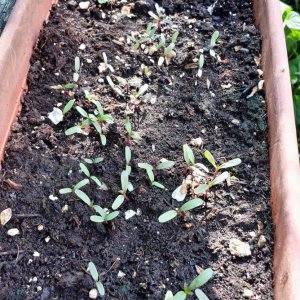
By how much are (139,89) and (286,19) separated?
28.6 inches

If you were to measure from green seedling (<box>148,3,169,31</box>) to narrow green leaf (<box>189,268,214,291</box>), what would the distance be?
92 centimetres

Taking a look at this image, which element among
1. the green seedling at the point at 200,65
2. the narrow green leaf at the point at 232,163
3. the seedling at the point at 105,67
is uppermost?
the green seedling at the point at 200,65

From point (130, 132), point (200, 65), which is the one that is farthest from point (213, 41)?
point (130, 132)

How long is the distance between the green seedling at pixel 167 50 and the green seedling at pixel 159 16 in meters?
0.11

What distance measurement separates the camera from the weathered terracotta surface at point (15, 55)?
1.36 m

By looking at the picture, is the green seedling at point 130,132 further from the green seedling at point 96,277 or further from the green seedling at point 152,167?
the green seedling at point 96,277

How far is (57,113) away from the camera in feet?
4.88

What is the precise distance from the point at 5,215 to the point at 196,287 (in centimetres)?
50

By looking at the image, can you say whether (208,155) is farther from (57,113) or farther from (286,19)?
(286,19)

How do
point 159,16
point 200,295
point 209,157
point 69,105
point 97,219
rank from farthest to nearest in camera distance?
point 159,16
point 69,105
point 209,157
point 97,219
point 200,295

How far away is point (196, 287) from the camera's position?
3.83ft

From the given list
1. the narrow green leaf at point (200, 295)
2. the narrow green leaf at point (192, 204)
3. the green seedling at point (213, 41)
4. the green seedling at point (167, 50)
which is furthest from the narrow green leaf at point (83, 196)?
the green seedling at point (213, 41)

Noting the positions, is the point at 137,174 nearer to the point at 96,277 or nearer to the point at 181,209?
the point at 181,209

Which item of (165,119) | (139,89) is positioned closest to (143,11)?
(139,89)
